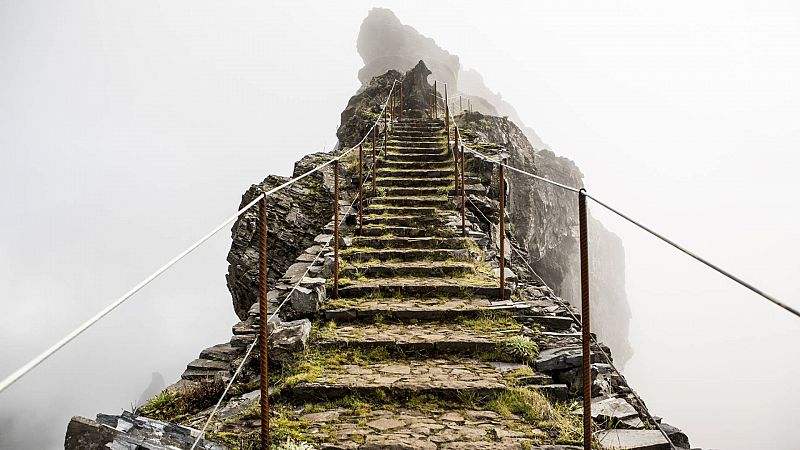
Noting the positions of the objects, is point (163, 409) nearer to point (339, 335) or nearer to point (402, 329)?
point (339, 335)

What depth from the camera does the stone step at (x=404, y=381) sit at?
4211 mm

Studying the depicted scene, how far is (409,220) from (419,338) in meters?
4.08

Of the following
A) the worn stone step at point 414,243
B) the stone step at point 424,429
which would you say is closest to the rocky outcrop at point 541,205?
the worn stone step at point 414,243

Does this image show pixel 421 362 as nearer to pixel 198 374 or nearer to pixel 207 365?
pixel 198 374

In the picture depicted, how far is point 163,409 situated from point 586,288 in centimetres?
386

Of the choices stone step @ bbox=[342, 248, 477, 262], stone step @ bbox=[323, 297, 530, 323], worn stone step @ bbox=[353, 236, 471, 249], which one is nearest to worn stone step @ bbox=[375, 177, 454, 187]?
worn stone step @ bbox=[353, 236, 471, 249]

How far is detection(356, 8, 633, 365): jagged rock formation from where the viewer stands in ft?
81.3

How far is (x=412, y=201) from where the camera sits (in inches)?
401

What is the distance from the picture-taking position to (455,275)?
7176 mm

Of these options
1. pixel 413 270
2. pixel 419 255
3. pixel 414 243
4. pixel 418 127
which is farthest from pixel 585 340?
pixel 418 127

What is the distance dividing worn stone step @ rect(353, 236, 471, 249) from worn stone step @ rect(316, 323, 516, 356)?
8.67ft

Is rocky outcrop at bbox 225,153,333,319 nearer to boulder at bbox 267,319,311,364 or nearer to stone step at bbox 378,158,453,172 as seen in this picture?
stone step at bbox 378,158,453,172

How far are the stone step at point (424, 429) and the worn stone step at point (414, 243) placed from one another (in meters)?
4.32

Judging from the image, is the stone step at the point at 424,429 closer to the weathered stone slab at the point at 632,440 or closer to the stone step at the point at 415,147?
the weathered stone slab at the point at 632,440
